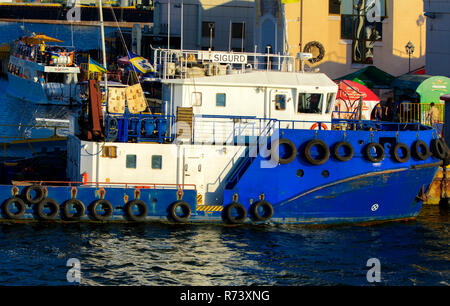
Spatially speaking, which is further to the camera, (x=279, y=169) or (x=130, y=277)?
(x=279, y=169)

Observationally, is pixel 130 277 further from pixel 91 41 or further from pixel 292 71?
pixel 91 41

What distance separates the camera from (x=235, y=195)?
19250mm

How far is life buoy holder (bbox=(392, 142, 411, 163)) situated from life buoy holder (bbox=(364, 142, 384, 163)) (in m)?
0.51

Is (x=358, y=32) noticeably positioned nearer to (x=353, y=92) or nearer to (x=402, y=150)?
(x=353, y=92)

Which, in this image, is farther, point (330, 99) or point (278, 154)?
point (330, 99)

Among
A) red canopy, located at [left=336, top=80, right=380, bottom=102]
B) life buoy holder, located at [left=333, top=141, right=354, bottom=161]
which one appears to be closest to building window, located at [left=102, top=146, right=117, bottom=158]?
life buoy holder, located at [left=333, top=141, right=354, bottom=161]

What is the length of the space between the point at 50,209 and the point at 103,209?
4.95 feet

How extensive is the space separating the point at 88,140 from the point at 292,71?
272 inches

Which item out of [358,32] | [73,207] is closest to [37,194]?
[73,207]

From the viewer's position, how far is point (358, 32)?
119 ft

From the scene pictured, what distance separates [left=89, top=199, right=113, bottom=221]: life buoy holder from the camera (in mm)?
19016

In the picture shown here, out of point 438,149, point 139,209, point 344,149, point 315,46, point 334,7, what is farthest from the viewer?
point 334,7

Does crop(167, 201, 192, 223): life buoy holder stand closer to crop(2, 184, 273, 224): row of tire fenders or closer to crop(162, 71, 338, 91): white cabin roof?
crop(2, 184, 273, 224): row of tire fenders
